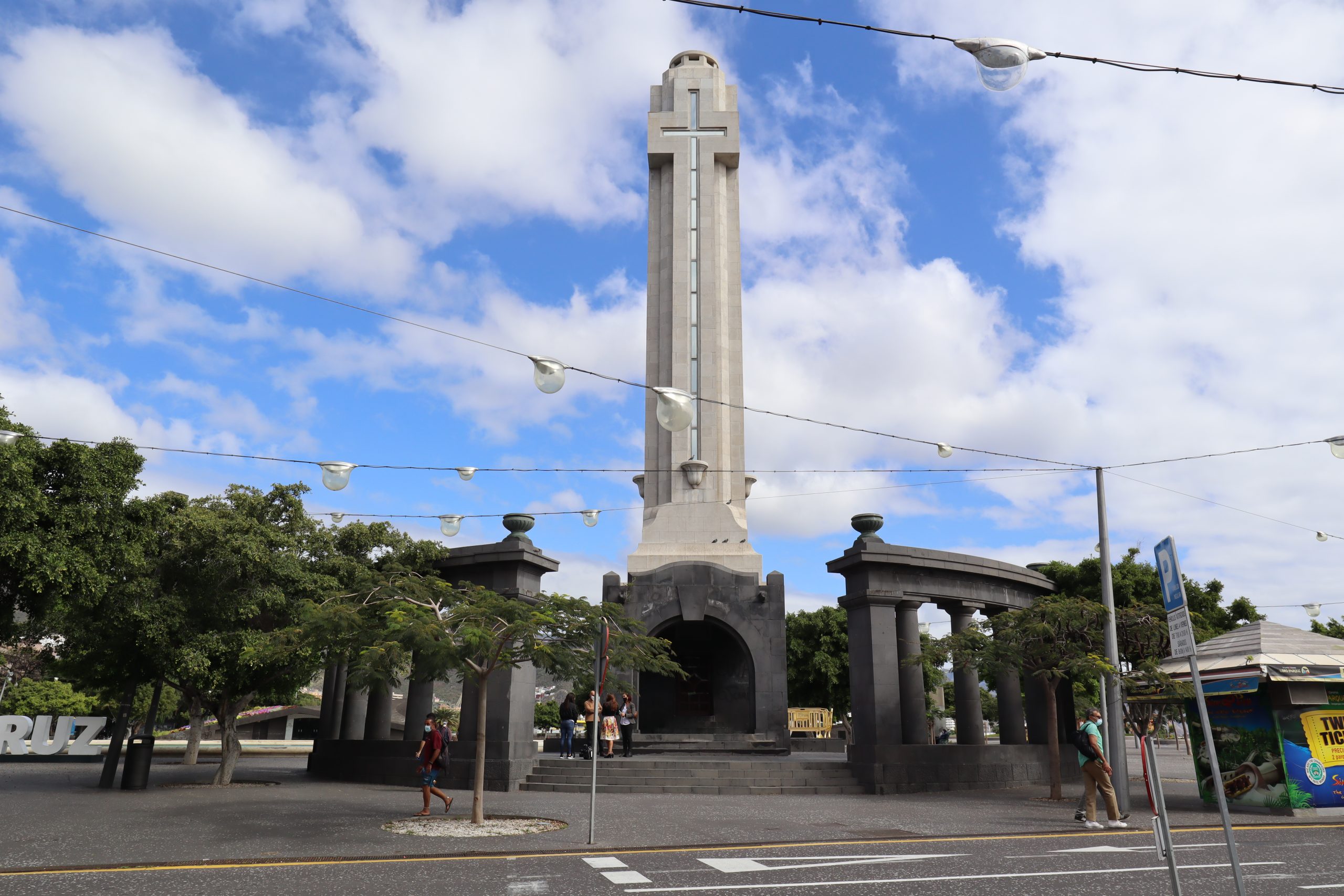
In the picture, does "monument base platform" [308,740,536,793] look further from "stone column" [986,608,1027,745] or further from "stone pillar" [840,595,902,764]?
"stone column" [986,608,1027,745]

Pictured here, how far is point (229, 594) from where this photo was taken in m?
21.4

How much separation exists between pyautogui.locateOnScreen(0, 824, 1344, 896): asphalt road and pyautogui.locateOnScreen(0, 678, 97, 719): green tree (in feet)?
174

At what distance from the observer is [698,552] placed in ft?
99.6

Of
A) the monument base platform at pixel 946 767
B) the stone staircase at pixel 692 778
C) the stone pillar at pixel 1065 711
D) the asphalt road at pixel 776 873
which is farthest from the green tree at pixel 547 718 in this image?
the asphalt road at pixel 776 873

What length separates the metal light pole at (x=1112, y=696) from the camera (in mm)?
17469

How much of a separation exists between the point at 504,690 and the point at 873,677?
884 centimetres

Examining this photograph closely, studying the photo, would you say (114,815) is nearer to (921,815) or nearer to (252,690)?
(252,690)

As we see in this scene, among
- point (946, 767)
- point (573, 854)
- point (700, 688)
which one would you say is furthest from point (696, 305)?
point (573, 854)

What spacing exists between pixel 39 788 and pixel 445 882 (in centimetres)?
1582

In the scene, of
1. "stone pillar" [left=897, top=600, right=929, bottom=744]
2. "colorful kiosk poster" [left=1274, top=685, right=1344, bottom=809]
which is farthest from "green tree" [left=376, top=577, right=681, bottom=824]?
"colorful kiosk poster" [left=1274, top=685, right=1344, bottom=809]

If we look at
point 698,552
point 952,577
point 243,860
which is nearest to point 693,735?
point 698,552

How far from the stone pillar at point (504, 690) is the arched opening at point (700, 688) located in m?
5.90

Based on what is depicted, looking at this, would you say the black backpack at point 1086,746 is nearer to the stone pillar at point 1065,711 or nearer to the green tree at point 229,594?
the stone pillar at point 1065,711

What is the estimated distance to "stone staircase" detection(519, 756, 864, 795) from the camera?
20.8 m
